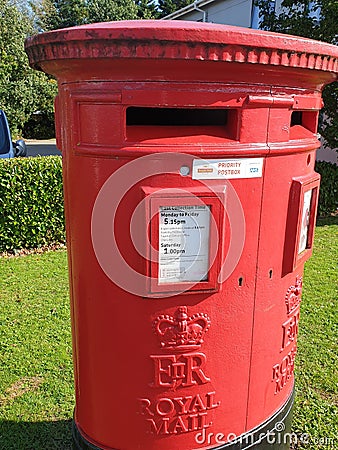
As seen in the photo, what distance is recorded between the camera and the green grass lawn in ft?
8.86

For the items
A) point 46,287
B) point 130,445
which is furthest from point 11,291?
point 130,445

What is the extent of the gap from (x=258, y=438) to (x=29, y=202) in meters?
4.61

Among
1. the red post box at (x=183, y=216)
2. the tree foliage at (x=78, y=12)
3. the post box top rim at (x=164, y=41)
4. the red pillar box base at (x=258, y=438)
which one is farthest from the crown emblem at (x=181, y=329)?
the tree foliage at (x=78, y=12)

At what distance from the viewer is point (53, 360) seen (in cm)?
339

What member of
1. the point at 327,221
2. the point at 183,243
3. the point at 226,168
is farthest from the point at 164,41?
the point at 327,221

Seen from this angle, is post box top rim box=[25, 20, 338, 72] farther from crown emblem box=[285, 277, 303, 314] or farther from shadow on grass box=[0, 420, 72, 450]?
shadow on grass box=[0, 420, 72, 450]

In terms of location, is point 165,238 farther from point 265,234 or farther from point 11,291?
point 11,291

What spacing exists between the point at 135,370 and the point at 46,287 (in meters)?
3.31

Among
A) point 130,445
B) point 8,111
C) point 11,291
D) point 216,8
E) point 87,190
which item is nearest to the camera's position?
point 87,190

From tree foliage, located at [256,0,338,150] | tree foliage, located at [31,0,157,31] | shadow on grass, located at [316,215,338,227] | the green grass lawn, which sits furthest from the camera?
tree foliage, located at [31,0,157,31]

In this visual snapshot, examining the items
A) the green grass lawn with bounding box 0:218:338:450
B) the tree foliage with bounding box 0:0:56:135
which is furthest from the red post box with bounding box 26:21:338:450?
the tree foliage with bounding box 0:0:56:135

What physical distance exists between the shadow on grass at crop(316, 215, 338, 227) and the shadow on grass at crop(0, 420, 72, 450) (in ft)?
18.3

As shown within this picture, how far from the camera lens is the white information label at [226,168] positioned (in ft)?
4.81

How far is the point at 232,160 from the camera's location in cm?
150
